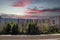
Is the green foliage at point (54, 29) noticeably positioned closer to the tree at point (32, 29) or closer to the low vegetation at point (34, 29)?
the low vegetation at point (34, 29)

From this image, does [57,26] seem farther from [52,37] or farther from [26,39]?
[26,39]

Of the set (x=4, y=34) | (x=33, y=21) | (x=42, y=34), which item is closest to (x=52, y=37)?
(x=42, y=34)

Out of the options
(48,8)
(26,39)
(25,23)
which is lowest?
(26,39)

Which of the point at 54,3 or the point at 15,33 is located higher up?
the point at 54,3

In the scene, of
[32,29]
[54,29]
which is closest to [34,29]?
[32,29]

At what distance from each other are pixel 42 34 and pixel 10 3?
834 millimetres

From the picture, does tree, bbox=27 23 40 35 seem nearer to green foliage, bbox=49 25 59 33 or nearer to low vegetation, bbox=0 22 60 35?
low vegetation, bbox=0 22 60 35

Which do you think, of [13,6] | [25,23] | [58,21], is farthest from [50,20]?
[13,6]

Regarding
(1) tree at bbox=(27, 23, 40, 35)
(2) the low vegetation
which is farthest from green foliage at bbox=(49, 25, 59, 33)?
(1) tree at bbox=(27, 23, 40, 35)

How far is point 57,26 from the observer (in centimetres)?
433

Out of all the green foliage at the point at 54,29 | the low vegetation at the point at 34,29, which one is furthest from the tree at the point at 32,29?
the green foliage at the point at 54,29

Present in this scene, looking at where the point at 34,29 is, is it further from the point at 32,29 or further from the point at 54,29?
the point at 54,29

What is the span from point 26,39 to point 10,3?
0.74m

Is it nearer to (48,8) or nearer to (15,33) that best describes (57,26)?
(48,8)
